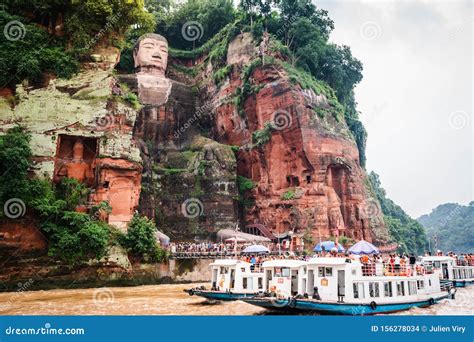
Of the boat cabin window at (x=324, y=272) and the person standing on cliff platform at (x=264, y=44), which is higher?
the person standing on cliff platform at (x=264, y=44)

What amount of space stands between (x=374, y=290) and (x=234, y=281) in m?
6.41

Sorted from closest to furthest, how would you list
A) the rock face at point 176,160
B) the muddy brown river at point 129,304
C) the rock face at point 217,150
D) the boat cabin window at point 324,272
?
the boat cabin window at point 324,272 < the muddy brown river at point 129,304 < the rock face at point 217,150 < the rock face at point 176,160

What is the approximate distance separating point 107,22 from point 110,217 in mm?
15000

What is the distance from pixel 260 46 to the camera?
43156 mm

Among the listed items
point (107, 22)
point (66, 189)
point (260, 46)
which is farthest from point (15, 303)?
point (260, 46)

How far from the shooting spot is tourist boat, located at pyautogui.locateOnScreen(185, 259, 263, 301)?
1888 centimetres

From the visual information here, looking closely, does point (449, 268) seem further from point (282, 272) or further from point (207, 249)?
point (207, 249)

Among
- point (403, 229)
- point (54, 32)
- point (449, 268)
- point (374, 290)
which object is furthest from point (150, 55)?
point (403, 229)

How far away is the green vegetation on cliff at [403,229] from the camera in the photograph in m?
56.1

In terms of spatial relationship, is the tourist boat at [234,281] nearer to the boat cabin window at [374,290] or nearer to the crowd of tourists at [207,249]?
the boat cabin window at [374,290]

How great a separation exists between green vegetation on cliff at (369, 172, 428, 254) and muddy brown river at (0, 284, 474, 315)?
33.0 m

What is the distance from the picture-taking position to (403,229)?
61031 millimetres

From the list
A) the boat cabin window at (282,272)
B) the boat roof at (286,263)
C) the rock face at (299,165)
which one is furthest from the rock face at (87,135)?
the boat cabin window at (282,272)

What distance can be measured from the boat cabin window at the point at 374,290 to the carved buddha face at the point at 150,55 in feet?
119
